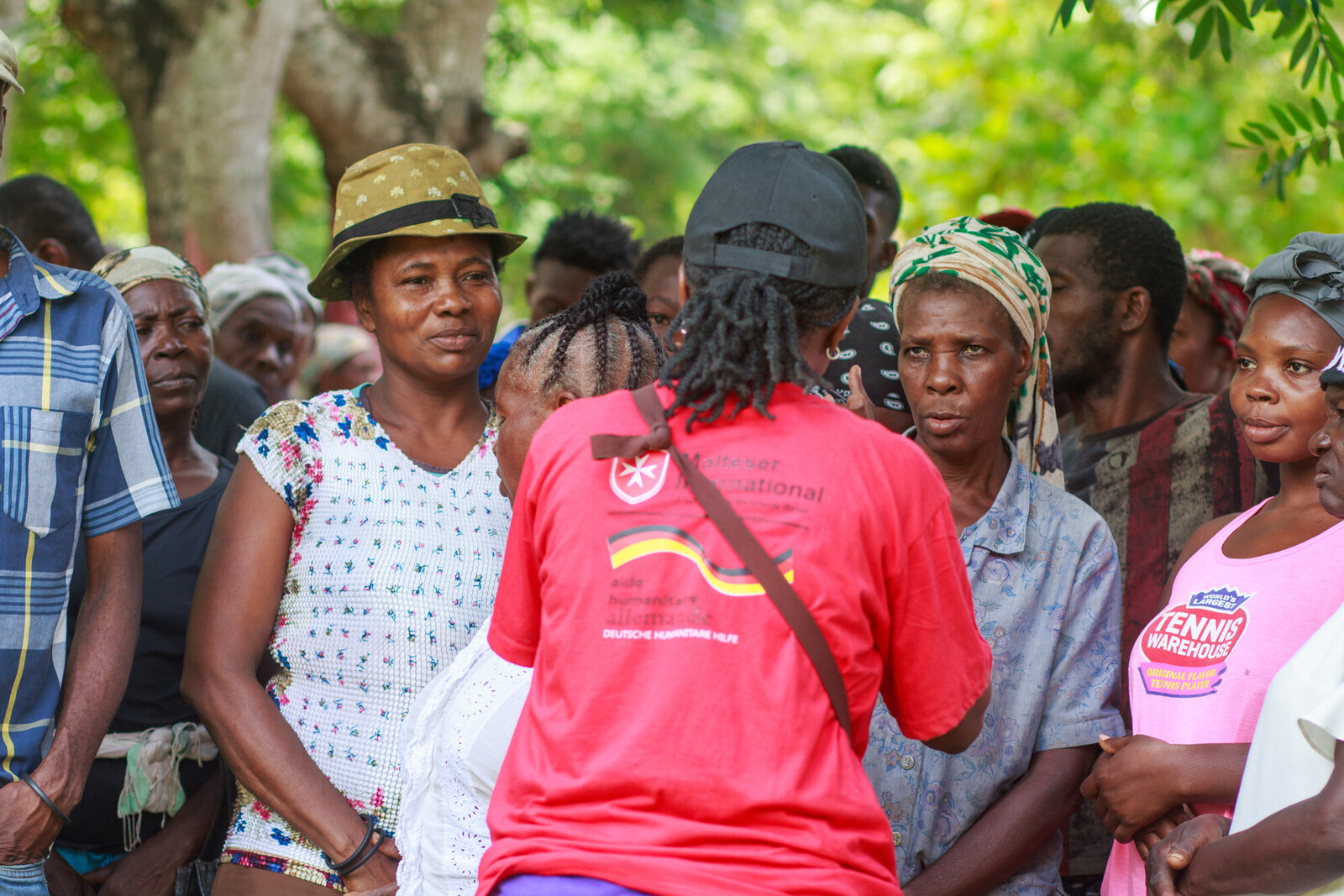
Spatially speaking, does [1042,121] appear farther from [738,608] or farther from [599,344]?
[738,608]

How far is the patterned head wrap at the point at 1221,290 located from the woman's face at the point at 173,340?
12.3 ft

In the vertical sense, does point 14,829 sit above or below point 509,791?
below

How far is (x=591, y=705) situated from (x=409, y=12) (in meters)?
7.30

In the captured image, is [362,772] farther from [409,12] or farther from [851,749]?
[409,12]

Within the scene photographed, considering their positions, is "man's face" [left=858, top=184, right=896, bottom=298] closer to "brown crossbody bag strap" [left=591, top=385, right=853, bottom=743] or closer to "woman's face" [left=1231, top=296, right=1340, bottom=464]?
"woman's face" [left=1231, top=296, right=1340, bottom=464]

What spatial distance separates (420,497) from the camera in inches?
117

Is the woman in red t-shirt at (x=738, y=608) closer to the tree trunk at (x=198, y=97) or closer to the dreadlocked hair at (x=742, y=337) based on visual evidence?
the dreadlocked hair at (x=742, y=337)

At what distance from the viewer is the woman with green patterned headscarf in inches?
105

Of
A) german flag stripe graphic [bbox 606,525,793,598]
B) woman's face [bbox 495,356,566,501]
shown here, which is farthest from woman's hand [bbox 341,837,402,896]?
german flag stripe graphic [bbox 606,525,793,598]

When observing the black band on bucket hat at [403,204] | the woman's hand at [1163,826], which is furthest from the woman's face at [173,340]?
the woman's hand at [1163,826]

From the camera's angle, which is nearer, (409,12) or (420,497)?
(420,497)

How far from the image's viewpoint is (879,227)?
490cm

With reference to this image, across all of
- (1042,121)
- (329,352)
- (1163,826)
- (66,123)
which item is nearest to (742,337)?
(1163,826)

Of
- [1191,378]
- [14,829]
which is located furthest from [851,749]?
[1191,378]
